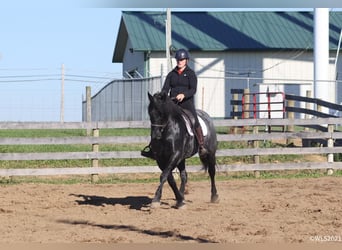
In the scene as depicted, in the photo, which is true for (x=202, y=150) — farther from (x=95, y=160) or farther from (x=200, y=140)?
(x=95, y=160)

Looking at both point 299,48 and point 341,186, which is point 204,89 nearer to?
point 299,48

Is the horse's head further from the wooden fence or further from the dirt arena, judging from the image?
the wooden fence

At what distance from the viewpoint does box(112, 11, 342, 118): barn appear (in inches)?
1345

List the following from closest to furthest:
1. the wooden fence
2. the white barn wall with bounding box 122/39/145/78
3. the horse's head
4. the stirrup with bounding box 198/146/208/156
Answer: the horse's head → the stirrup with bounding box 198/146/208/156 → the wooden fence → the white barn wall with bounding box 122/39/145/78

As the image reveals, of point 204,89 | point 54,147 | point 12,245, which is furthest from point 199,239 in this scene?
point 204,89

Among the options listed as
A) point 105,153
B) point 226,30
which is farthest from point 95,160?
point 226,30

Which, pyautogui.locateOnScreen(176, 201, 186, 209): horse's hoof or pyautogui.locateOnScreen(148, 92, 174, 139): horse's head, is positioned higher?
pyautogui.locateOnScreen(148, 92, 174, 139): horse's head

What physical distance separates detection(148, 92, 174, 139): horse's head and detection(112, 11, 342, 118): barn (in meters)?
→ 22.9

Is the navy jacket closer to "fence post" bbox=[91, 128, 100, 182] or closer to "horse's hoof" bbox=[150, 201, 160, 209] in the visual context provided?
"horse's hoof" bbox=[150, 201, 160, 209]

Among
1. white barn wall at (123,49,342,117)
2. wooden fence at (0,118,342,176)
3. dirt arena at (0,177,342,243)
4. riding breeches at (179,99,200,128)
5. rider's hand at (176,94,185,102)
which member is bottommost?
dirt arena at (0,177,342,243)

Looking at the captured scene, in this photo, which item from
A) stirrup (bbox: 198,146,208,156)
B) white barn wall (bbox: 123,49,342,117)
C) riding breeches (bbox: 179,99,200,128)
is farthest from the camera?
white barn wall (bbox: 123,49,342,117)

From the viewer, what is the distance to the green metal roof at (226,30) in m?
35.6

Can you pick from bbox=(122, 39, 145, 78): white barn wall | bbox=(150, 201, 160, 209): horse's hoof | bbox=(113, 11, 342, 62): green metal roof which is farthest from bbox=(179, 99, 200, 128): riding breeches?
bbox=(122, 39, 145, 78): white barn wall

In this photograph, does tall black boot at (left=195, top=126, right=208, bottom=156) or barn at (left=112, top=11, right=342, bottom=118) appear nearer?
tall black boot at (left=195, top=126, right=208, bottom=156)
